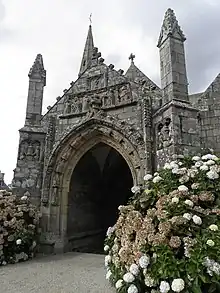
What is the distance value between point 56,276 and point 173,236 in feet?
6.94

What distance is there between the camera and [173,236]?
232 centimetres

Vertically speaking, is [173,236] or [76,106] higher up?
[76,106]

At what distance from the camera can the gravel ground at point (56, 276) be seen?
3.03 metres

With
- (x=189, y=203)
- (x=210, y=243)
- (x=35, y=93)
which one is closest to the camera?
(x=210, y=243)

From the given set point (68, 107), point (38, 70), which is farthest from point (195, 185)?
point (38, 70)

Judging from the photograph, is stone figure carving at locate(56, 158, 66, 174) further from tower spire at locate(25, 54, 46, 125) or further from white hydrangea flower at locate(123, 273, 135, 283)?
white hydrangea flower at locate(123, 273, 135, 283)

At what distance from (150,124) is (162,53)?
154 centimetres

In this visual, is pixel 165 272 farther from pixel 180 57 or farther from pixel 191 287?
pixel 180 57

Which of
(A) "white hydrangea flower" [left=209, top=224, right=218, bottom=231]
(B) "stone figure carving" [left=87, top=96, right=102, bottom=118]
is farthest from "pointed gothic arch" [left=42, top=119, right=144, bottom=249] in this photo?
(A) "white hydrangea flower" [left=209, top=224, right=218, bottom=231]

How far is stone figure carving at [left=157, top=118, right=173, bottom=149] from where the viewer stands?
Result: 4.63 m

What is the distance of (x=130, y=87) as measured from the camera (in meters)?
5.80

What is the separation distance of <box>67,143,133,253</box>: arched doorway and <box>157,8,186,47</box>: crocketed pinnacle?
2797mm

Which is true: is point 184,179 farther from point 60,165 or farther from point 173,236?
point 60,165

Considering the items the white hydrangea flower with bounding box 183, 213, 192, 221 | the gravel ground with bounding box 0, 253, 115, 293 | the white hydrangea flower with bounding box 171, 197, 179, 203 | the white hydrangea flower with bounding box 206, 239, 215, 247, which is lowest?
the gravel ground with bounding box 0, 253, 115, 293
